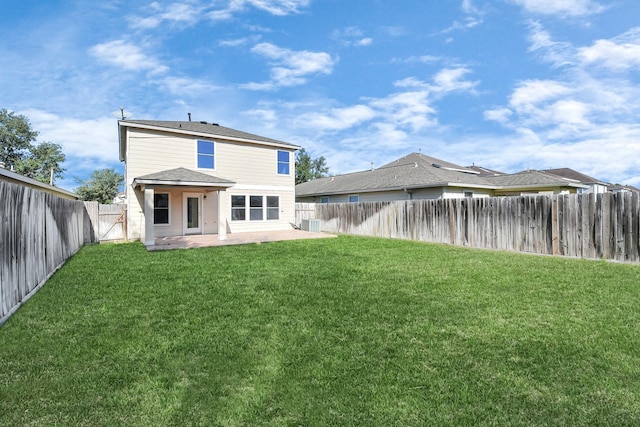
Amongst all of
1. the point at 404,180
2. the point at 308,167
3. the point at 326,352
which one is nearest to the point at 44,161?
Answer: the point at 308,167

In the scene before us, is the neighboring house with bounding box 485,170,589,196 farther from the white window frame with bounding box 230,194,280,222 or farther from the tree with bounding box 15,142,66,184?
the tree with bounding box 15,142,66,184

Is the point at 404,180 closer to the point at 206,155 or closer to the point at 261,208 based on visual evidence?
the point at 261,208

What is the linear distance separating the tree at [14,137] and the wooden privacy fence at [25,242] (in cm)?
3907

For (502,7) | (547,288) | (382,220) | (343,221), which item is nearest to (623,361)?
(547,288)

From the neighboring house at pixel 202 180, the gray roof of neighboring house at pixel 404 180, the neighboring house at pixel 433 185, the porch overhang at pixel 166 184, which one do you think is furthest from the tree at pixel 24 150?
the neighboring house at pixel 433 185

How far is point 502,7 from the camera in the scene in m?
9.95

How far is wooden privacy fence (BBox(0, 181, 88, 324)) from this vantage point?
4395 millimetres

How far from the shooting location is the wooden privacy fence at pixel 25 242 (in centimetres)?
439

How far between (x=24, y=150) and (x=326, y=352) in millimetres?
48967

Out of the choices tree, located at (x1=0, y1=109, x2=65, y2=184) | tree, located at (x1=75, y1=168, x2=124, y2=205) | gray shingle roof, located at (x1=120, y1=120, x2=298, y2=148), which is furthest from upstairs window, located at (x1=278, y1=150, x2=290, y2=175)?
tree, located at (x1=0, y1=109, x2=65, y2=184)

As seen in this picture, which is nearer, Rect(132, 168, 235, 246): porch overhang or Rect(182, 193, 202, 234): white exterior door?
Rect(132, 168, 235, 246): porch overhang

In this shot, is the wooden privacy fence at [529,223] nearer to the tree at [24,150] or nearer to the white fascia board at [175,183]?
the white fascia board at [175,183]

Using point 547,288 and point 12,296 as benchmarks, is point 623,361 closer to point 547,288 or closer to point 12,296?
point 547,288

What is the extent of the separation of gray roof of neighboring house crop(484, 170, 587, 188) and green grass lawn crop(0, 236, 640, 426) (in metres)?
13.5
